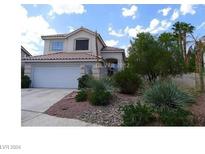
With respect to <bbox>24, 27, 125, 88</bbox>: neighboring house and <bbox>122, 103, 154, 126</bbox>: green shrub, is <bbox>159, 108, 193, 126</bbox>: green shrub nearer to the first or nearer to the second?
<bbox>122, 103, 154, 126</bbox>: green shrub

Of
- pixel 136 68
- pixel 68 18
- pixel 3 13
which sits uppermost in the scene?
→ pixel 68 18

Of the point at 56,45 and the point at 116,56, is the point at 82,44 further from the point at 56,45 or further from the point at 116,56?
the point at 116,56

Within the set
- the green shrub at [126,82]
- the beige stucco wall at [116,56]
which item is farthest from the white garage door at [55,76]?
the green shrub at [126,82]

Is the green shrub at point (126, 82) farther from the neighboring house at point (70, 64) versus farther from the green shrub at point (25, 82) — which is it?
the green shrub at point (25, 82)

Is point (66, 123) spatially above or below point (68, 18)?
below

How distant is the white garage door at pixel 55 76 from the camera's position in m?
15.3

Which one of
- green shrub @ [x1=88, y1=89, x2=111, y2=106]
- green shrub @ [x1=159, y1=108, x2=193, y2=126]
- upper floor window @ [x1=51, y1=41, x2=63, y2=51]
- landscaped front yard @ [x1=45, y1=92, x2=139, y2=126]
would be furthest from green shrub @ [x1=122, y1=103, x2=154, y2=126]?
upper floor window @ [x1=51, y1=41, x2=63, y2=51]

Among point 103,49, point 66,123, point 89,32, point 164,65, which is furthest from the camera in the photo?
point 103,49

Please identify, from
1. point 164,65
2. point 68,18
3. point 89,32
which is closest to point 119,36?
point 89,32

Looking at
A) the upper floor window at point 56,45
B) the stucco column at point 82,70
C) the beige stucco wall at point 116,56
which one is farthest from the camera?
the upper floor window at point 56,45

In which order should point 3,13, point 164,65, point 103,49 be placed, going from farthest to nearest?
point 103,49 → point 164,65 → point 3,13

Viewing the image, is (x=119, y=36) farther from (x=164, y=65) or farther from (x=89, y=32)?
(x=164, y=65)
